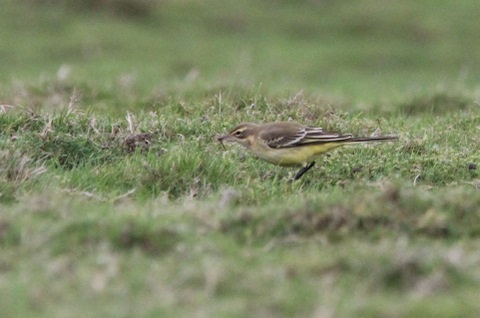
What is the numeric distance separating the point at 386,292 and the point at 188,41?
55.1 feet

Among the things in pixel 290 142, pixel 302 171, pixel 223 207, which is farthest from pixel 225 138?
pixel 223 207

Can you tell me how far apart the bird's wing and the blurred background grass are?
10.4 meters

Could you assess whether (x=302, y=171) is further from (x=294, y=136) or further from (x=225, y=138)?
(x=225, y=138)

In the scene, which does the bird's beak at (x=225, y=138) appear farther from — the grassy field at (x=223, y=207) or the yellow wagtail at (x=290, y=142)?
the grassy field at (x=223, y=207)

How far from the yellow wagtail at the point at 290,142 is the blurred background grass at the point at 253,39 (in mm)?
10403

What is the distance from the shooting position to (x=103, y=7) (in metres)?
22.9

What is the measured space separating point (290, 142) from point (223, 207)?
180 centimetres

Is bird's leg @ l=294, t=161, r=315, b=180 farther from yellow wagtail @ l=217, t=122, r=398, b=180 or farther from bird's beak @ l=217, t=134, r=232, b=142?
bird's beak @ l=217, t=134, r=232, b=142

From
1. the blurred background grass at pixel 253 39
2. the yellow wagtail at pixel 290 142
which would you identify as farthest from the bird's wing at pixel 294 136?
the blurred background grass at pixel 253 39

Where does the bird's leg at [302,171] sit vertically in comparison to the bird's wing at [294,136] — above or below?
below

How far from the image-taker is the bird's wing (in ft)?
29.5

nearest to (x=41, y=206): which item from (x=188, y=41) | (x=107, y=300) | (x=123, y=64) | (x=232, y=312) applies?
(x=107, y=300)

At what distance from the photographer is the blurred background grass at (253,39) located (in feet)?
68.1

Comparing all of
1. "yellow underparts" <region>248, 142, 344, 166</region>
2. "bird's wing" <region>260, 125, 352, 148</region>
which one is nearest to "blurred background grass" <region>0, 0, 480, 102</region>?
"bird's wing" <region>260, 125, 352, 148</region>
